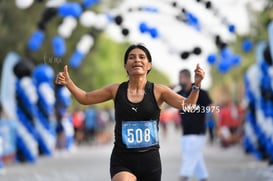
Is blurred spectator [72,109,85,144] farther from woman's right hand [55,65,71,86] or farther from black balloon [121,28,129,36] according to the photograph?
woman's right hand [55,65,71,86]

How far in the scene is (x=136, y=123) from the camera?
6238 millimetres

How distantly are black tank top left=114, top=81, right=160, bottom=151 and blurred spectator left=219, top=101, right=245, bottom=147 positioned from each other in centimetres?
1632

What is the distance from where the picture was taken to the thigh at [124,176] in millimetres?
6027

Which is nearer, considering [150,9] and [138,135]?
[138,135]

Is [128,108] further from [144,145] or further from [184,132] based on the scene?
[184,132]

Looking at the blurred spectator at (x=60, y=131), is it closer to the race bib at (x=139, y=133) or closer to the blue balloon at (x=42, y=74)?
the blue balloon at (x=42, y=74)

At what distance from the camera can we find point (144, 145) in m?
6.26

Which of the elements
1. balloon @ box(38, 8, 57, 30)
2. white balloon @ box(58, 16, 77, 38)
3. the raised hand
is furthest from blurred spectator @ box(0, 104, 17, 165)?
the raised hand

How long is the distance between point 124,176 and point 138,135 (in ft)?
1.21

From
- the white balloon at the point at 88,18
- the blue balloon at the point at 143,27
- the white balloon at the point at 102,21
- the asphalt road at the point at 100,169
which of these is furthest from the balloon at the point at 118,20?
the asphalt road at the point at 100,169

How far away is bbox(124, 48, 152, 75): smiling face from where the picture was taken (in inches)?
248

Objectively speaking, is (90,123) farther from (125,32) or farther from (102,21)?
(125,32)

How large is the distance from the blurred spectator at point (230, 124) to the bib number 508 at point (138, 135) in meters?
16.4

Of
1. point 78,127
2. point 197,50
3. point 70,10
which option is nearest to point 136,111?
point 197,50
